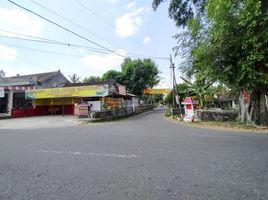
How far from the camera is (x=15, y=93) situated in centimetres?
3108

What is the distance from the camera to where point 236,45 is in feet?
46.8

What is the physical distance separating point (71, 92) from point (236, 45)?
17.7 metres

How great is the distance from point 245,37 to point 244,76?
8.29ft

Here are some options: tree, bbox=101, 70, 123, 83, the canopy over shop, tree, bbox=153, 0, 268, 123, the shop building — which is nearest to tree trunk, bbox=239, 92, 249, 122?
tree, bbox=153, 0, 268, 123

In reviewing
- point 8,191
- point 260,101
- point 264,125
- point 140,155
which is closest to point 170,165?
point 140,155

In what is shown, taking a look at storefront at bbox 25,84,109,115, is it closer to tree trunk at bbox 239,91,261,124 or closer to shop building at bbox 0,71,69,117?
shop building at bbox 0,71,69,117

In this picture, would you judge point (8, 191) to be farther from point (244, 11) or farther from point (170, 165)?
point (244, 11)

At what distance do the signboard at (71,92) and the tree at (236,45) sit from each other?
33.6 ft

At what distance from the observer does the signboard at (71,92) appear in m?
23.8

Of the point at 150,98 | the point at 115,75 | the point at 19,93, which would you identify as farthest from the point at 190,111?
the point at 150,98

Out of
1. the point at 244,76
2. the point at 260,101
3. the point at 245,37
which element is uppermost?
the point at 245,37

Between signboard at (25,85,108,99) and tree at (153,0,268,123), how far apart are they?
403 inches

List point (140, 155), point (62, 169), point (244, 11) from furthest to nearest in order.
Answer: point (244, 11) → point (140, 155) → point (62, 169)

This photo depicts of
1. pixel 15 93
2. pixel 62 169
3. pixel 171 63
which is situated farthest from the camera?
pixel 15 93
